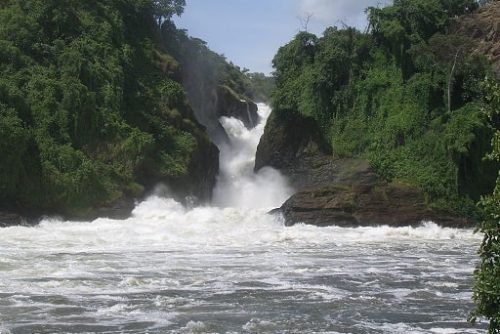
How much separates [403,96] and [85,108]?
16.6 m

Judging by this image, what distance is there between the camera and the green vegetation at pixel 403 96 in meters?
31.5

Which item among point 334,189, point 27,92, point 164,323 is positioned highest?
point 27,92

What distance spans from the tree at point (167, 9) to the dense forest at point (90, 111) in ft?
3.68

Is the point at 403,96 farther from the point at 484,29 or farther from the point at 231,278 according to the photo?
the point at 231,278

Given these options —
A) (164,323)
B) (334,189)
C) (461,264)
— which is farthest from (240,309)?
(334,189)

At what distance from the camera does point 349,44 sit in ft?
128

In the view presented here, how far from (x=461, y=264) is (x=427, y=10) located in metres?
22.1

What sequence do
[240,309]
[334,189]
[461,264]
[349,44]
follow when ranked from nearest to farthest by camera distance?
[240,309] < [461,264] < [334,189] < [349,44]

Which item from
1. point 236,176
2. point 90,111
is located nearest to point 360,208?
point 236,176

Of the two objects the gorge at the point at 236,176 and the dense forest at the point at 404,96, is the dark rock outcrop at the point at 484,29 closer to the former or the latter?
the gorge at the point at 236,176

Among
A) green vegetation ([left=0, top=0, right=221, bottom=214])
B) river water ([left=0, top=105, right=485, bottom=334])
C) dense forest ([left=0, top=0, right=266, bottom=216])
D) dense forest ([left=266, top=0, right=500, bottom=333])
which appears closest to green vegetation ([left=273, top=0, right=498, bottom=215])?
dense forest ([left=266, top=0, right=500, bottom=333])

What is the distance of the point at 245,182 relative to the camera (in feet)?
130

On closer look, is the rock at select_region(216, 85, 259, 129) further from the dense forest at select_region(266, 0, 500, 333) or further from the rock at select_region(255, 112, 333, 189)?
the rock at select_region(255, 112, 333, 189)

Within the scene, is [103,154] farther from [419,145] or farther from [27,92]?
[419,145]
